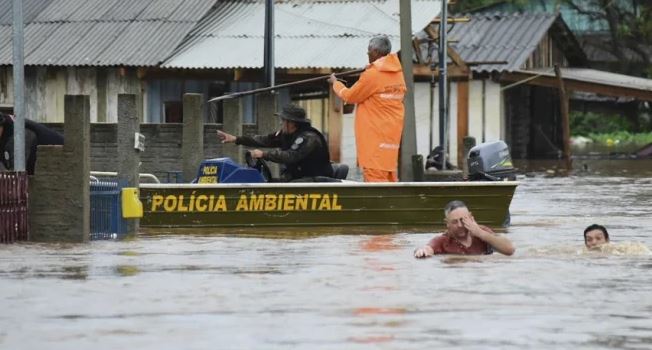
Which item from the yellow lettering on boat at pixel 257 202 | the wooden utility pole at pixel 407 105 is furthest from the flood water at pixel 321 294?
the wooden utility pole at pixel 407 105

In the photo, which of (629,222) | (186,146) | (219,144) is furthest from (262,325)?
(219,144)

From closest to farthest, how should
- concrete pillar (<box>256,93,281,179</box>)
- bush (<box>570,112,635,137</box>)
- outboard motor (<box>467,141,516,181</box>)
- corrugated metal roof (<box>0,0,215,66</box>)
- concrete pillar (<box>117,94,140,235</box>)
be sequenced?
concrete pillar (<box>117,94,140,235</box>)
outboard motor (<box>467,141,516,181</box>)
concrete pillar (<box>256,93,281,179</box>)
corrugated metal roof (<box>0,0,215,66</box>)
bush (<box>570,112,635,137</box>)

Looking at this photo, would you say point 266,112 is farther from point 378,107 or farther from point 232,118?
point 378,107

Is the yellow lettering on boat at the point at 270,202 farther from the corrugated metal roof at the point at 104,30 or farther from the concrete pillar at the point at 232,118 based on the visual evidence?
the corrugated metal roof at the point at 104,30

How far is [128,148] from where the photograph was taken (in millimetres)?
20812

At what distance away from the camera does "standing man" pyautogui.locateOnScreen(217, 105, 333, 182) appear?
2089 cm

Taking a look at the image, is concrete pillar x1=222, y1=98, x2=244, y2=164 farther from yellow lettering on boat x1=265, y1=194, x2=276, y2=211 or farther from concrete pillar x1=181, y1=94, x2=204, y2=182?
yellow lettering on boat x1=265, y1=194, x2=276, y2=211

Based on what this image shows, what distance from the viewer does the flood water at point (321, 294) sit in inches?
446

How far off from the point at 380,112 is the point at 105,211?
351cm

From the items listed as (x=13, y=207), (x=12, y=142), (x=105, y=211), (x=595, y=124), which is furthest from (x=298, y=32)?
(x=595, y=124)

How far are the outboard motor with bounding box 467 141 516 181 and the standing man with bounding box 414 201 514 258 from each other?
198 inches

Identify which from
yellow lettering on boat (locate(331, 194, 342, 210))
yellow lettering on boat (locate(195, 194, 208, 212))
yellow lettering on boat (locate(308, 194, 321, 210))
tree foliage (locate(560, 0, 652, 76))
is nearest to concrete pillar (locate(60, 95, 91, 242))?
yellow lettering on boat (locate(195, 194, 208, 212))

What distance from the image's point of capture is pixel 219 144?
2866 cm

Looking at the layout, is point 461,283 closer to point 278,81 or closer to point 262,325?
point 262,325
